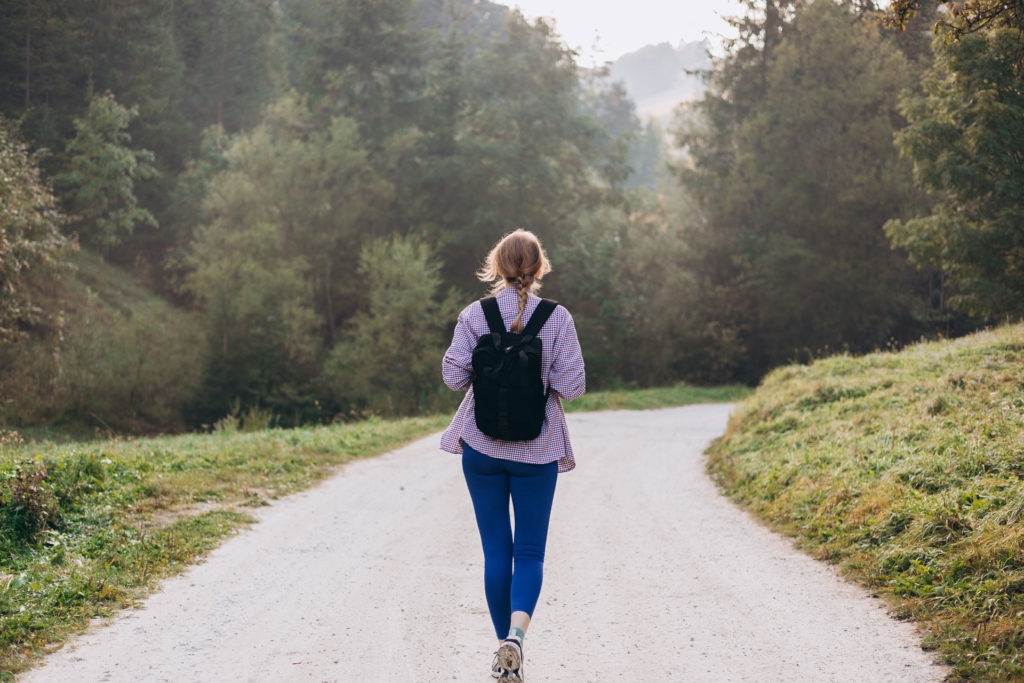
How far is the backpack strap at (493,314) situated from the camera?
13.2 ft

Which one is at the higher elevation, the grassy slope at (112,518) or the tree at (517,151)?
the tree at (517,151)

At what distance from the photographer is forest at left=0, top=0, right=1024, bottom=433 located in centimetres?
2941

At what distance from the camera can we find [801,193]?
35469 millimetres

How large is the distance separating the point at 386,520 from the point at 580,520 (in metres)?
2.04

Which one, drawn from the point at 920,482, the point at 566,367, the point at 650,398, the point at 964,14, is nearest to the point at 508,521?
the point at 566,367

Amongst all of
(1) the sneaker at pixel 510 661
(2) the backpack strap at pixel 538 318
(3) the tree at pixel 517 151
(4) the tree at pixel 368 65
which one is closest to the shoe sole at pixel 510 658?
(1) the sneaker at pixel 510 661

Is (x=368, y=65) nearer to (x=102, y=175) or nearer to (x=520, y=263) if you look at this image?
(x=102, y=175)

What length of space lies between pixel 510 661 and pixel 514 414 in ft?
3.61

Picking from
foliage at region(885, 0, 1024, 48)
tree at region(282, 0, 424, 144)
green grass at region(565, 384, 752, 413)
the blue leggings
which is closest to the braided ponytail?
the blue leggings

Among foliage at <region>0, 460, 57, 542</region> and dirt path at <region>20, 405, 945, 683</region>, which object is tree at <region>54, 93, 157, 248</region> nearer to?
foliage at <region>0, 460, 57, 542</region>

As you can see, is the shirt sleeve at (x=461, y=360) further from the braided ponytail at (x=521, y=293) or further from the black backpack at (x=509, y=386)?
the braided ponytail at (x=521, y=293)

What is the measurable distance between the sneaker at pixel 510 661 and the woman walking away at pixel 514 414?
0.13 metres

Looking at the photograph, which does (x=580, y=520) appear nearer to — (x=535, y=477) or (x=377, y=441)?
(x=535, y=477)

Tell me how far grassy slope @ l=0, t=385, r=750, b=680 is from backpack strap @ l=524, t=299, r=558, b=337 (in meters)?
3.23
